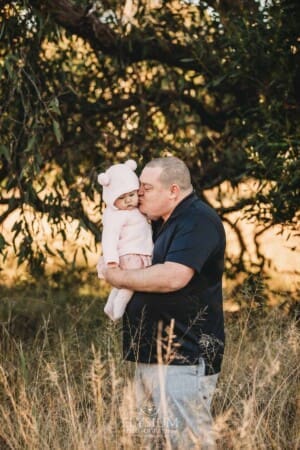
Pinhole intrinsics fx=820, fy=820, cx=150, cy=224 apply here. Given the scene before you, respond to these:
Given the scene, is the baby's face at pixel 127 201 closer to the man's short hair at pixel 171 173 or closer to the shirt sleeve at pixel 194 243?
the man's short hair at pixel 171 173

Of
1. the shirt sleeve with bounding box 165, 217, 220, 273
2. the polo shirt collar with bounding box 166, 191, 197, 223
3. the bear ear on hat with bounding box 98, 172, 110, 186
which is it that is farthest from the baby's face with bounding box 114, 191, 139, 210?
the shirt sleeve with bounding box 165, 217, 220, 273

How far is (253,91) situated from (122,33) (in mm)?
1268

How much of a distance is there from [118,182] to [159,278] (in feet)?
2.01

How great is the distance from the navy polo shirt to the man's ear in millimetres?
50

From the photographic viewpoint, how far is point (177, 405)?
3910mm

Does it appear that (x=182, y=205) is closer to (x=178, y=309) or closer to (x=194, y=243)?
(x=194, y=243)

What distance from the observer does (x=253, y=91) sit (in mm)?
6688

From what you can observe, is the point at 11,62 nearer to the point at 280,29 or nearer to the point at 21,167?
the point at 21,167

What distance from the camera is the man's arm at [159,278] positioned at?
3809mm

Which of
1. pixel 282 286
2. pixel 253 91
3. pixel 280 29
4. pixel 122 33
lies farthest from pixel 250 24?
pixel 282 286

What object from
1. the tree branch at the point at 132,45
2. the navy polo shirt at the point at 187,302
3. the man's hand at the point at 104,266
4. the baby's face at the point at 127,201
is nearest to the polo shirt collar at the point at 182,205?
the navy polo shirt at the point at 187,302

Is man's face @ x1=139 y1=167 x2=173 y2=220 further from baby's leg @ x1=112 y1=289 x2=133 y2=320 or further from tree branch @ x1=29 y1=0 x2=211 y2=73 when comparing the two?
tree branch @ x1=29 y1=0 x2=211 y2=73

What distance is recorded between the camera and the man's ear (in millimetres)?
4051

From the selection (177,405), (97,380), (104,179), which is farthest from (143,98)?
(97,380)
